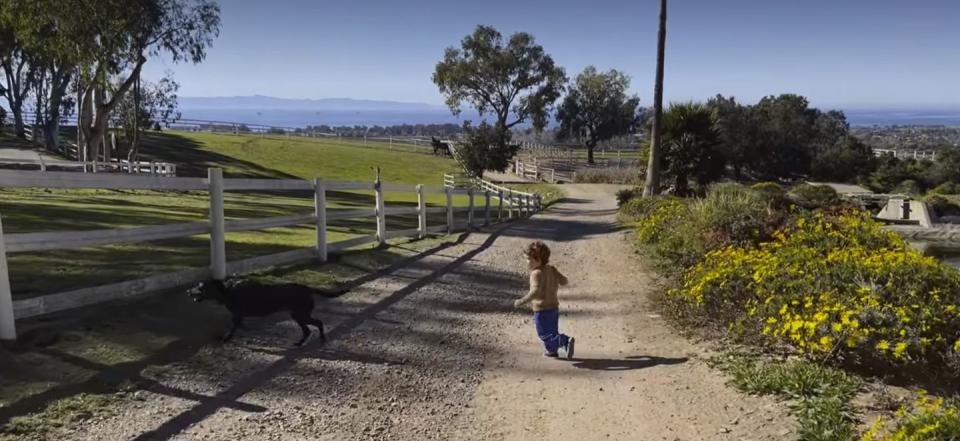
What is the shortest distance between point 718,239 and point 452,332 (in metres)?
5.36

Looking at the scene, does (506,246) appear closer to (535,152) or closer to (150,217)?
(150,217)

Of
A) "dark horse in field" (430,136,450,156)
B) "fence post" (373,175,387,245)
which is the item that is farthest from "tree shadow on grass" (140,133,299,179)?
"fence post" (373,175,387,245)

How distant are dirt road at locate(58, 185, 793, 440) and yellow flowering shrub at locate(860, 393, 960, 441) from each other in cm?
53

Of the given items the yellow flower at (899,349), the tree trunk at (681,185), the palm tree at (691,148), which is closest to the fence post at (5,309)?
the yellow flower at (899,349)

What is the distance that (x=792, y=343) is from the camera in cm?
559

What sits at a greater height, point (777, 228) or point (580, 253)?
point (777, 228)

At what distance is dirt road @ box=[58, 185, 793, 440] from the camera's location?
4.18 meters

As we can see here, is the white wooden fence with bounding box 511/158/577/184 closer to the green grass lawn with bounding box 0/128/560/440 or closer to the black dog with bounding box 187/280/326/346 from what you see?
the green grass lawn with bounding box 0/128/560/440

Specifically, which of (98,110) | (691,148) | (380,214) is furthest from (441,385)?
(98,110)

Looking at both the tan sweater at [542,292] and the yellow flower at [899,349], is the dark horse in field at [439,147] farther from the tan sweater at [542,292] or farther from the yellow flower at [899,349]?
the yellow flower at [899,349]

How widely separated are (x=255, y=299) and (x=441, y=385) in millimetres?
1655

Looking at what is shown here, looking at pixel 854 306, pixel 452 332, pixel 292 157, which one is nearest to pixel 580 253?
pixel 452 332

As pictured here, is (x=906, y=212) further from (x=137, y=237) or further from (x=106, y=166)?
(x=106, y=166)

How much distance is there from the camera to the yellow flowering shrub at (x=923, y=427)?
11.5ft
